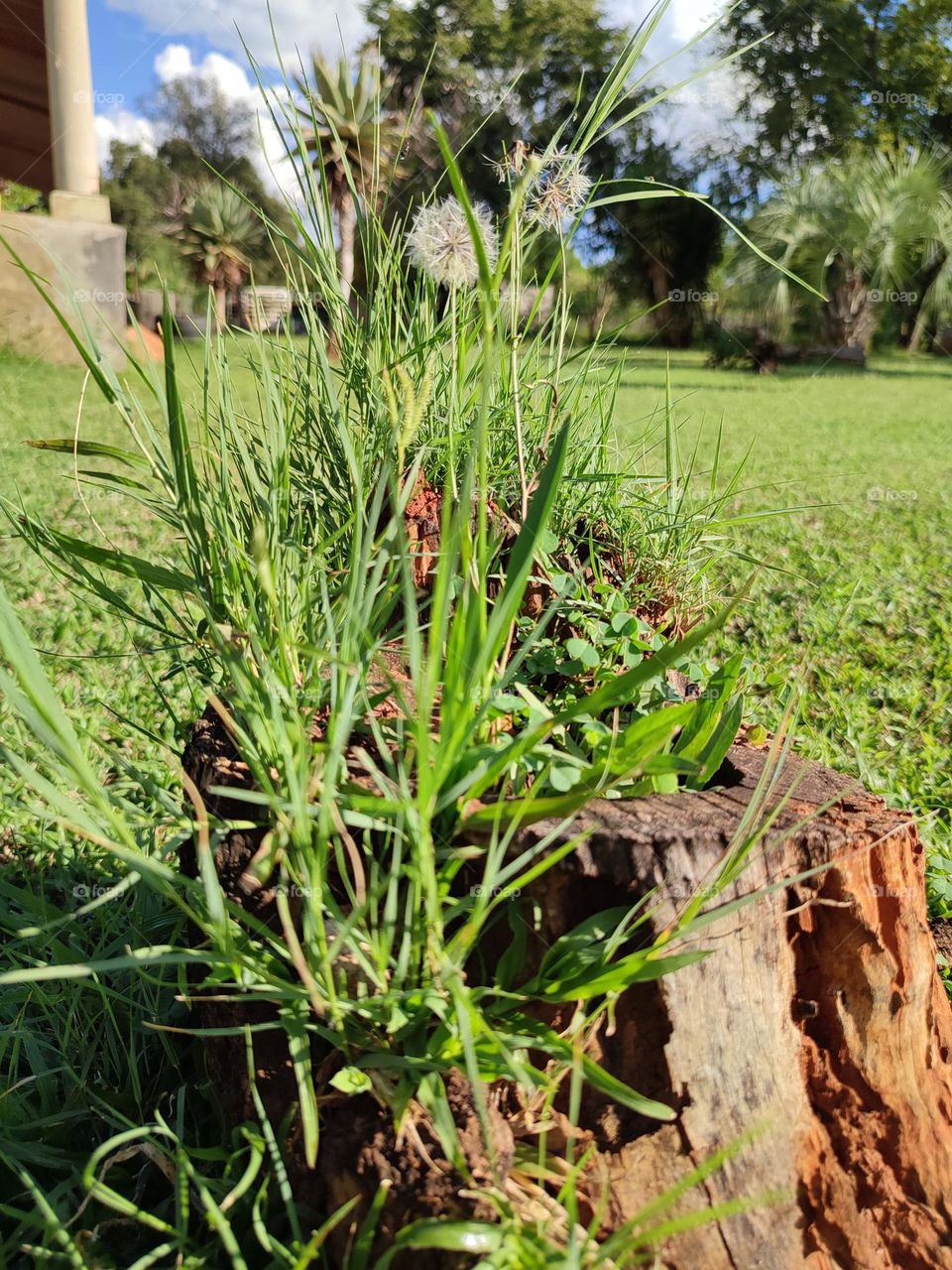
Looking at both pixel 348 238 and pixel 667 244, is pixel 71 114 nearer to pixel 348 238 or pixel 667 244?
pixel 348 238

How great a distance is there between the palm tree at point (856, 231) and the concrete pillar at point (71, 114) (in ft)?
36.5

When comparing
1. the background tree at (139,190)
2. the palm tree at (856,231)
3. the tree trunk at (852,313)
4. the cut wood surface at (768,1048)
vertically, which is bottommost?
the cut wood surface at (768,1048)

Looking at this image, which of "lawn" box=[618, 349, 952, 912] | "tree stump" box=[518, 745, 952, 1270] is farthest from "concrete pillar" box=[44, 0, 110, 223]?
"tree stump" box=[518, 745, 952, 1270]

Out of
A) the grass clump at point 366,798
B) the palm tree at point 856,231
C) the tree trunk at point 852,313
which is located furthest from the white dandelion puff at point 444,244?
the tree trunk at point 852,313

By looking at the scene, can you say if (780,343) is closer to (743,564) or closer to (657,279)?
(657,279)

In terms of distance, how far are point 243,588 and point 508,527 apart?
0.48 metres

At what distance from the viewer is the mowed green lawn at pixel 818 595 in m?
2.25

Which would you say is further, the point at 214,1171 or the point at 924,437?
the point at 924,437

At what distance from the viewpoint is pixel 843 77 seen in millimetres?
23938

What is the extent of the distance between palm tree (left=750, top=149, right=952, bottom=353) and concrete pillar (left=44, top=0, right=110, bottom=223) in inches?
438

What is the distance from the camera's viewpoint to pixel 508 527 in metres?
1.43

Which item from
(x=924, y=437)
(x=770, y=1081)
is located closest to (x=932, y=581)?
(x=770, y=1081)

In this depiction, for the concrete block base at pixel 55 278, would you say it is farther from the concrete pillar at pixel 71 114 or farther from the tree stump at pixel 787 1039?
the tree stump at pixel 787 1039

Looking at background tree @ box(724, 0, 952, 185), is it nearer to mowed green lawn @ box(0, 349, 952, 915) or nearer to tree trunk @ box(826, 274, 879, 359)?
tree trunk @ box(826, 274, 879, 359)
